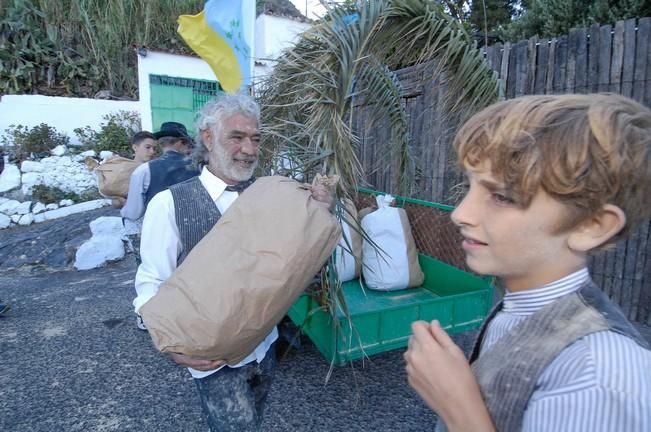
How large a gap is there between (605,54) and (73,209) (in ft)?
28.6

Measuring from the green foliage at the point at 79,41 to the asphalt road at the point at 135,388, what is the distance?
27.9 ft

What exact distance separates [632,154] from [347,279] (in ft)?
9.04

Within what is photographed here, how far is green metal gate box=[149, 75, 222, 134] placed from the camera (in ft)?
30.2

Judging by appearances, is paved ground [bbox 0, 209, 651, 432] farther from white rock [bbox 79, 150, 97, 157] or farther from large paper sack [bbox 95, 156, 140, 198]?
white rock [bbox 79, 150, 97, 157]

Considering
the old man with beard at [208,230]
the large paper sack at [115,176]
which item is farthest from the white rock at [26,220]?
the old man with beard at [208,230]

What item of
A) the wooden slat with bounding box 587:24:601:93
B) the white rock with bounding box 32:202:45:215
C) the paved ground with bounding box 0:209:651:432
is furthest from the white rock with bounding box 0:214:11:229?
the wooden slat with bounding box 587:24:601:93

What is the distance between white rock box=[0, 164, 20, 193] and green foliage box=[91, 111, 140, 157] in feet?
5.29

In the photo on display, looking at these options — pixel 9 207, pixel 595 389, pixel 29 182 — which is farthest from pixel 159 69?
pixel 595 389

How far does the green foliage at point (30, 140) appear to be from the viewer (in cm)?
834

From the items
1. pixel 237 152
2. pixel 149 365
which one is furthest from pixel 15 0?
pixel 237 152

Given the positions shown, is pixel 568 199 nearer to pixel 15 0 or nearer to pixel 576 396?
pixel 576 396

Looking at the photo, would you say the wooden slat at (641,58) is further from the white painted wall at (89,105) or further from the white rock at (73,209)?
the white rock at (73,209)

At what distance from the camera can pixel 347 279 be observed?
128 inches

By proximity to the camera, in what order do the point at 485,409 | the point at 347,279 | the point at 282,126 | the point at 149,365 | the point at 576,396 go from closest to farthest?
the point at 576,396 < the point at 485,409 < the point at 282,126 < the point at 149,365 < the point at 347,279
